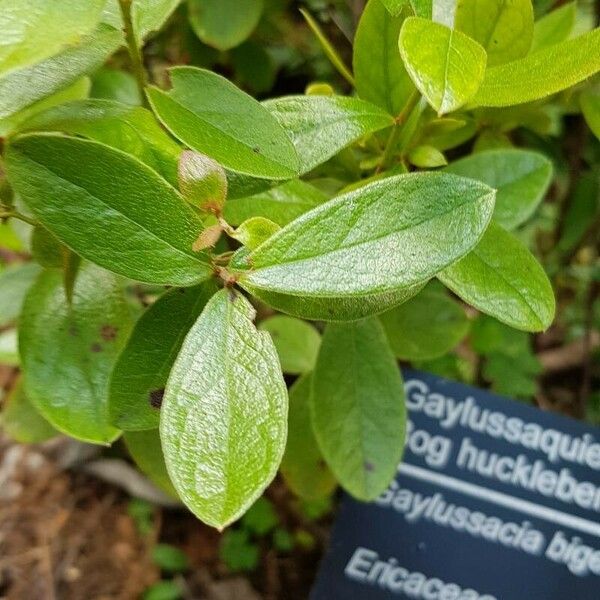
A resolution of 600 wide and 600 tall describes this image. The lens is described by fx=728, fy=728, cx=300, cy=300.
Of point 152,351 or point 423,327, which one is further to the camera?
point 423,327

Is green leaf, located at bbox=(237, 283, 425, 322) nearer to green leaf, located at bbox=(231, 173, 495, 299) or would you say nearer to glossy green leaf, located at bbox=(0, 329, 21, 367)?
green leaf, located at bbox=(231, 173, 495, 299)

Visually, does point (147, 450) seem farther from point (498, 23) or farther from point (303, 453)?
point (498, 23)

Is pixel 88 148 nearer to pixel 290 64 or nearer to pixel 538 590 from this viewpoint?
pixel 538 590

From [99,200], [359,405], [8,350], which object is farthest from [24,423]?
[99,200]

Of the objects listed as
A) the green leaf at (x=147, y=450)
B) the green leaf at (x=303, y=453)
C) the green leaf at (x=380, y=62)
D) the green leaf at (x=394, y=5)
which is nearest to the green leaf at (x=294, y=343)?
the green leaf at (x=303, y=453)

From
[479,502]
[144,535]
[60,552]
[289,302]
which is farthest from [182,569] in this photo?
[289,302]
